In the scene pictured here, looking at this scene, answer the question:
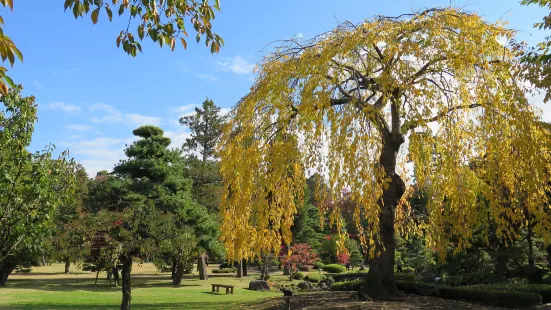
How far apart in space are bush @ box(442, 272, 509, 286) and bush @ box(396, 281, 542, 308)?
210 inches

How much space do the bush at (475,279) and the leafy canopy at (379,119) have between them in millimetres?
9410

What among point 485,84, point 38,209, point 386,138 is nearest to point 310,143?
point 386,138

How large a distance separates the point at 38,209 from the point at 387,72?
6.64m

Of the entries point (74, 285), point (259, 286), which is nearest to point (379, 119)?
point (259, 286)

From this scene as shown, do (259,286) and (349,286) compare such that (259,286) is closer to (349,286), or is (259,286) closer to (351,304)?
(349,286)

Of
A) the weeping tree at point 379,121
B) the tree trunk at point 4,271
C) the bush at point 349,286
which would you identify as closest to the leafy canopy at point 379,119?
the weeping tree at point 379,121

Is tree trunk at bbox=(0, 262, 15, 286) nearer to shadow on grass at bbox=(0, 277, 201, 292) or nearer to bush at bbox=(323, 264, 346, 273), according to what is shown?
shadow on grass at bbox=(0, 277, 201, 292)

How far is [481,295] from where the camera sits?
10734 millimetres

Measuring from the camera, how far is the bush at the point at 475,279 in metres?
16.4

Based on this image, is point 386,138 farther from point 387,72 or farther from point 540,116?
point 540,116

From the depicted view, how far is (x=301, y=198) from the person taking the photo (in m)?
7.71

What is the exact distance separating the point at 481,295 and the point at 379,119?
658 cm

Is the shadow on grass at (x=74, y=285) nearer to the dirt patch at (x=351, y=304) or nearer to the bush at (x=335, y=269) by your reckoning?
the bush at (x=335, y=269)

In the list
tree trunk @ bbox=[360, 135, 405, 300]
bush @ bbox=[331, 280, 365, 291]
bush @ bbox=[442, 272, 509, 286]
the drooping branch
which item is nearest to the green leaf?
the drooping branch
